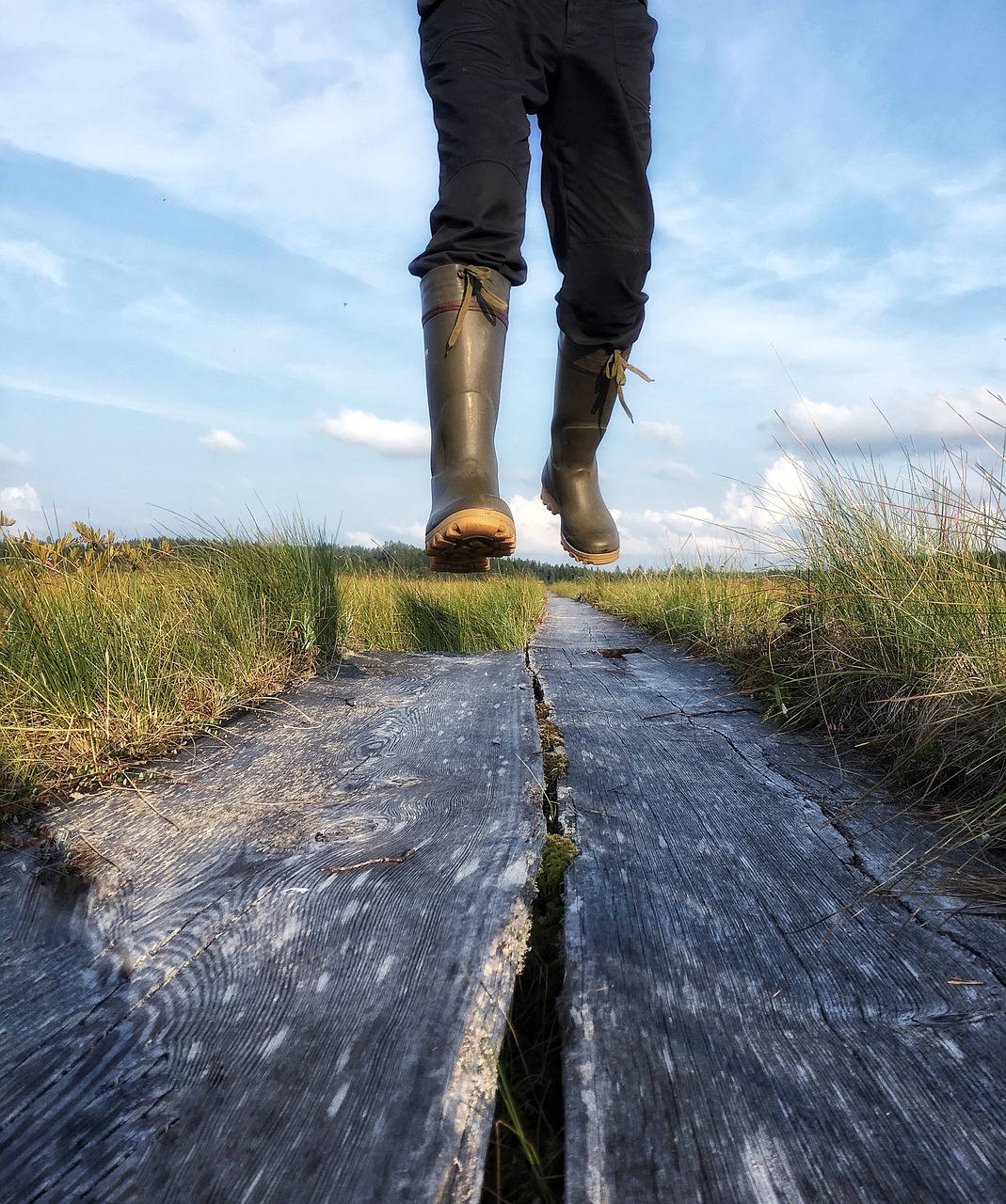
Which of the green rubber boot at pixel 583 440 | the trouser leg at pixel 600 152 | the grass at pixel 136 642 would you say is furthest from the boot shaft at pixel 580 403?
the grass at pixel 136 642

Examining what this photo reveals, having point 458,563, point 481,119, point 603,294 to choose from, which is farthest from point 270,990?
point 603,294

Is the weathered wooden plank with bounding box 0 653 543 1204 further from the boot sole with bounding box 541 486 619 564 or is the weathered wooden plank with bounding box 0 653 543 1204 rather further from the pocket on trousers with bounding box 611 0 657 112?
the pocket on trousers with bounding box 611 0 657 112

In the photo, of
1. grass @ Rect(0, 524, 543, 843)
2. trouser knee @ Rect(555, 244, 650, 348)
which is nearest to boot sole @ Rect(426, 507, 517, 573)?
grass @ Rect(0, 524, 543, 843)

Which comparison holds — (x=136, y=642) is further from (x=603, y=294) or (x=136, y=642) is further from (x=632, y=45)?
(x=632, y=45)

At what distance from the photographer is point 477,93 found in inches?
76.6

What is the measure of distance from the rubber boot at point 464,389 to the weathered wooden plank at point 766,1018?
3.13 ft

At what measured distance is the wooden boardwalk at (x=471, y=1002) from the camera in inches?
21.0

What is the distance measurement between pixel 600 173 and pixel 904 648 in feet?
5.26

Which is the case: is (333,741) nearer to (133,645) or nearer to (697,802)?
(133,645)

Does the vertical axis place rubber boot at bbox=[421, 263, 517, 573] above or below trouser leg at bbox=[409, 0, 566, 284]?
below

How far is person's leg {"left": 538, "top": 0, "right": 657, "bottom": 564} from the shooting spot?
220 cm

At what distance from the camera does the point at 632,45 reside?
2.23 metres

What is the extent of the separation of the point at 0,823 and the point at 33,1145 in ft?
2.77

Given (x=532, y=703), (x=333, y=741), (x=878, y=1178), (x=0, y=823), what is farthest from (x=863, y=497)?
(x=0, y=823)
